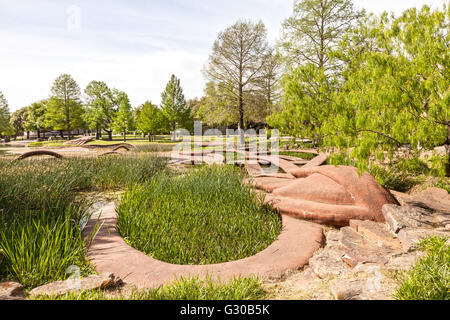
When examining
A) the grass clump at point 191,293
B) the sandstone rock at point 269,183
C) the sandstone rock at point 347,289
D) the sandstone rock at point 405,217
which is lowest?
the grass clump at point 191,293

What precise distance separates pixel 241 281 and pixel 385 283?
123 centimetres

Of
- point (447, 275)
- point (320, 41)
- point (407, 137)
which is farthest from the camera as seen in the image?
point (320, 41)

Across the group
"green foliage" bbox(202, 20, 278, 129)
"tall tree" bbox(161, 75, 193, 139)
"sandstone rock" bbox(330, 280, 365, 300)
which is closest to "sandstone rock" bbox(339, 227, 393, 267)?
"sandstone rock" bbox(330, 280, 365, 300)

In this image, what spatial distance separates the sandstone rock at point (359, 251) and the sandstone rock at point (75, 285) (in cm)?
249

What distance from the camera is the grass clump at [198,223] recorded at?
11.2 ft

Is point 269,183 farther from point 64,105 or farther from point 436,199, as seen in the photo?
point 64,105

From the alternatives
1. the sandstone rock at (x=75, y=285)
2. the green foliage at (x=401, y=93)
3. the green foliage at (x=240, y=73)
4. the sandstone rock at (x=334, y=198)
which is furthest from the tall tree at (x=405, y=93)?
the green foliage at (x=240, y=73)

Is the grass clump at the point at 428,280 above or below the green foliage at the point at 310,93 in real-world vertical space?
below

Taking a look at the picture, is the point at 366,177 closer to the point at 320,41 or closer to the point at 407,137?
the point at 407,137

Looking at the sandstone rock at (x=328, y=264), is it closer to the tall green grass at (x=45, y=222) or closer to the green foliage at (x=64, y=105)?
the tall green grass at (x=45, y=222)

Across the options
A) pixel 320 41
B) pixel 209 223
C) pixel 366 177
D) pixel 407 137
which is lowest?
pixel 209 223

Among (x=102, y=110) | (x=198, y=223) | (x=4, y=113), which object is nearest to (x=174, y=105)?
(x=102, y=110)
